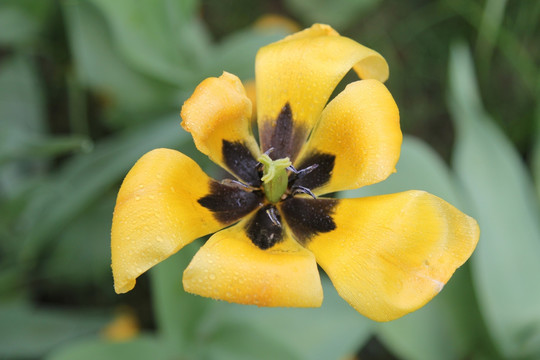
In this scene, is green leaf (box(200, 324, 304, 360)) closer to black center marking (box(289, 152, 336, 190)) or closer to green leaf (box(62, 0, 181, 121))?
black center marking (box(289, 152, 336, 190))

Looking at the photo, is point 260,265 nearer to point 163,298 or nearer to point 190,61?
point 163,298

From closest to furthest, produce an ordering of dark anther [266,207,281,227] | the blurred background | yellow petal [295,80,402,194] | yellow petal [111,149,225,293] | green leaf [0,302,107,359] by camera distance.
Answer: yellow petal [111,149,225,293] < yellow petal [295,80,402,194] < dark anther [266,207,281,227] < the blurred background < green leaf [0,302,107,359]

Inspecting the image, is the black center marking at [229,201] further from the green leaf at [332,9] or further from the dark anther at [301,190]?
the green leaf at [332,9]

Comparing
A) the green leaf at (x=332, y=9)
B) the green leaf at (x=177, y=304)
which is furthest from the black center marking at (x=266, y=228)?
the green leaf at (x=332, y=9)

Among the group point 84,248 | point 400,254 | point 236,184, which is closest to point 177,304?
point 236,184

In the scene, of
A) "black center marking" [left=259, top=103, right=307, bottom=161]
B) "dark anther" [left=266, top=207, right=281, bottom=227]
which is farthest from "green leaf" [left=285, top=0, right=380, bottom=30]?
"dark anther" [left=266, top=207, right=281, bottom=227]

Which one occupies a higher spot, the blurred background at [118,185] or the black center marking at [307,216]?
the black center marking at [307,216]

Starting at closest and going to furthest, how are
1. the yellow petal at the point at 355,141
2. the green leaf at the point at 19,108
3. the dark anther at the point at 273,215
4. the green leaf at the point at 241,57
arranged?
the yellow petal at the point at 355,141
the dark anther at the point at 273,215
the green leaf at the point at 241,57
the green leaf at the point at 19,108

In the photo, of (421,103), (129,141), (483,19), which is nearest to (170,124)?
(129,141)
